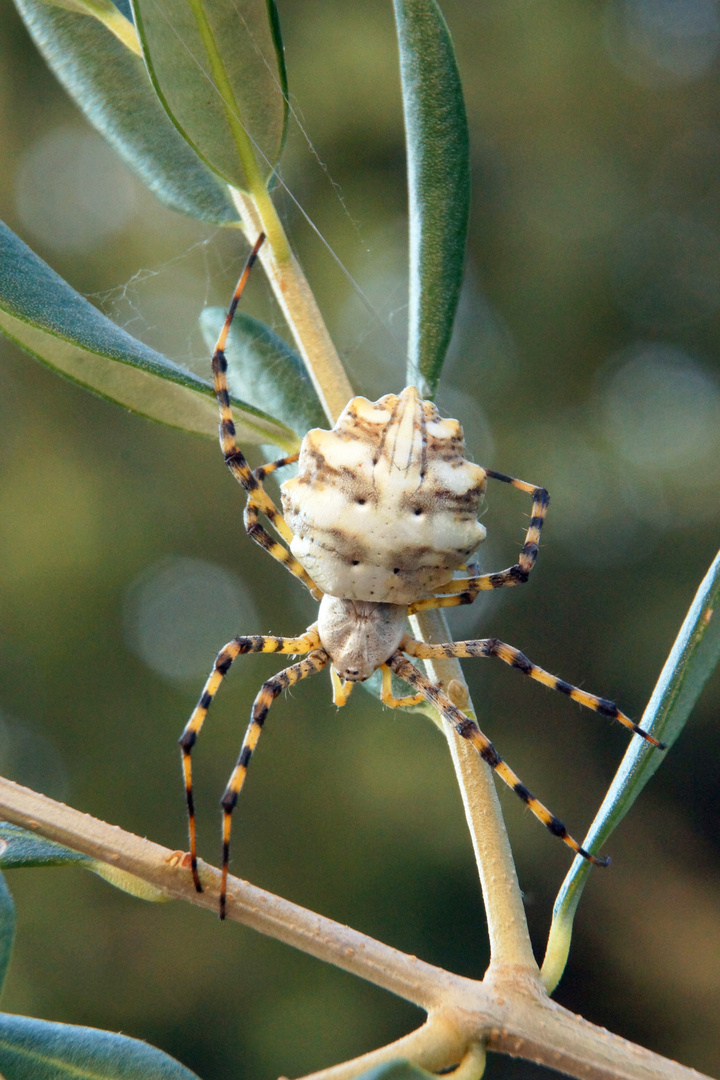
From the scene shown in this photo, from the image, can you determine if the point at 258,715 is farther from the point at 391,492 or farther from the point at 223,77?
the point at 223,77

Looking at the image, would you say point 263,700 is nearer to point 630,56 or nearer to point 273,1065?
point 273,1065

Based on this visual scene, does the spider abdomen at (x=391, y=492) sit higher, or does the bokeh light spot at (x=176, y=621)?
the spider abdomen at (x=391, y=492)

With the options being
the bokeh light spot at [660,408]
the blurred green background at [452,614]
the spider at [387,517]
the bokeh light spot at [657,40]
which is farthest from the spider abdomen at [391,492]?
the bokeh light spot at [657,40]

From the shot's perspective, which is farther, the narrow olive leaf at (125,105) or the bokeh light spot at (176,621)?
the bokeh light spot at (176,621)

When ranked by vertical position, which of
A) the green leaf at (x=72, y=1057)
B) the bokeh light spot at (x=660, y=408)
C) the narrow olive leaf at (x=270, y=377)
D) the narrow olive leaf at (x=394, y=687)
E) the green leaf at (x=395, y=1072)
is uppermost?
the bokeh light spot at (x=660, y=408)

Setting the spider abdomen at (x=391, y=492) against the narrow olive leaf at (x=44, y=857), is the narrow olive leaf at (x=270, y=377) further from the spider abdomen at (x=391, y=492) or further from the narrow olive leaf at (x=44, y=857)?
the narrow olive leaf at (x=44, y=857)

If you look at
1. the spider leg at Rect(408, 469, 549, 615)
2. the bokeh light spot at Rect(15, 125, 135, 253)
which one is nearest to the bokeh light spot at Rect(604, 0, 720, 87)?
the bokeh light spot at Rect(15, 125, 135, 253)

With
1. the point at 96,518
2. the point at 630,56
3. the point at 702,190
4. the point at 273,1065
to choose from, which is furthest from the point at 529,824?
the point at 630,56
